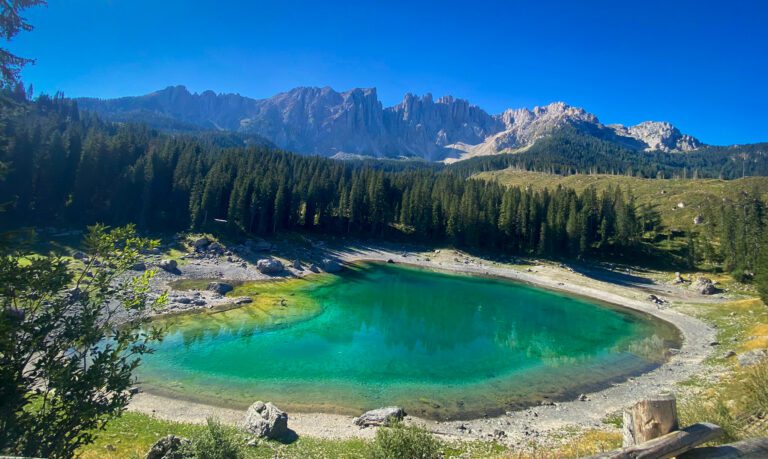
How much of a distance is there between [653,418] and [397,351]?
110 ft

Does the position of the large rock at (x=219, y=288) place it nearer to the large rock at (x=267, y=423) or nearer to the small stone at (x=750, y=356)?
the large rock at (x=267, y=423)

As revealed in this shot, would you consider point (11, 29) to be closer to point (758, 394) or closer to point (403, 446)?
point (403, 446)

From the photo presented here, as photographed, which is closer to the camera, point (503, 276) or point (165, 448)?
point (165, 448)

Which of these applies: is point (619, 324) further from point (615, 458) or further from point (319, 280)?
point (615, 458)

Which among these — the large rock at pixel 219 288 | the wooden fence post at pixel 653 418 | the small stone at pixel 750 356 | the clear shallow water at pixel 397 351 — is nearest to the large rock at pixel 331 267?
the clear shallow water at pixel 397 351

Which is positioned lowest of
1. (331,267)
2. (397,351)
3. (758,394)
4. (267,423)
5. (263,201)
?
(397,351)

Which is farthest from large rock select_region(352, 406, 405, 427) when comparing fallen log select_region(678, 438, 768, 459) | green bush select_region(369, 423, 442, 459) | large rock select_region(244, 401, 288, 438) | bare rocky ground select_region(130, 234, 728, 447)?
fallen log select_region(678, 438, 768, 459)

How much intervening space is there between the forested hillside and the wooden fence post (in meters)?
86.9

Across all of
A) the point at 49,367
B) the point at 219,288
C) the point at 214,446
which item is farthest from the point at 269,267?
the point at 49,367

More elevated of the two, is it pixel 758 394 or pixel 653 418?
pixel 653 418

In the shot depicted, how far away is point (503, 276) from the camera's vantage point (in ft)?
273

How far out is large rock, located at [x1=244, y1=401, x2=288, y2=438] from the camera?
65.9 ft

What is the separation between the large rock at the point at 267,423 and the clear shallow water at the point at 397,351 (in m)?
4.60

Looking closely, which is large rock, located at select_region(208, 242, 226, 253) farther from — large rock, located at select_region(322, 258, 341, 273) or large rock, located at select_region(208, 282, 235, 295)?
large rock, located at select_region(322, 258, 341, 273)
